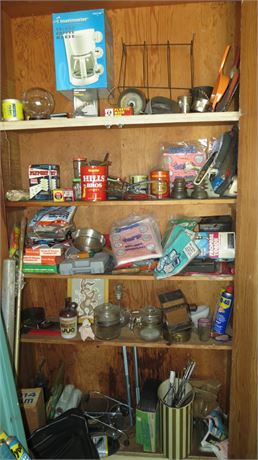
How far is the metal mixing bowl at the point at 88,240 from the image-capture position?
1.46 metres

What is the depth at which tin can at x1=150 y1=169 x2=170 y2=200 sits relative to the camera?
134cm

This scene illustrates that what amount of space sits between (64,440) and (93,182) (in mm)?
1215

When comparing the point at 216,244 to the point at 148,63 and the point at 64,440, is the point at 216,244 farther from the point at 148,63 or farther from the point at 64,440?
the point at 64,440

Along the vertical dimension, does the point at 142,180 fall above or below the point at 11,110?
below

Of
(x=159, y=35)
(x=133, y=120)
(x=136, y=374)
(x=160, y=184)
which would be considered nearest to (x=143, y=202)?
(x=160, y=184)

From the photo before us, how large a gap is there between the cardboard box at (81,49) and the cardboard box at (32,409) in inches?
58.2

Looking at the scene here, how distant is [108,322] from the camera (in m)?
1.48

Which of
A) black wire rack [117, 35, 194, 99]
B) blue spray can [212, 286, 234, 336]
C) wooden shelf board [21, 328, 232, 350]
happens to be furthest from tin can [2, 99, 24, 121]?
blue spray can [212, 286, 234, 336]

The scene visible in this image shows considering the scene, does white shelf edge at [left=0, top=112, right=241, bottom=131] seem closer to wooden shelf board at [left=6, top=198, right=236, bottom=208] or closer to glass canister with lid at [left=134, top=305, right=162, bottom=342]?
wooden shelf board at [left=6, top=198, right=236, bottom=208]

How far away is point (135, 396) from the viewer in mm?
1695

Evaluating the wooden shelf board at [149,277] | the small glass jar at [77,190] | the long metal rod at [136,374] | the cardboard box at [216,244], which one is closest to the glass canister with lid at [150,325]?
the long metal rod at [136,374]

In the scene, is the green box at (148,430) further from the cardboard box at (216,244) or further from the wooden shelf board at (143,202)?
the wooden shelf board at (143,202)

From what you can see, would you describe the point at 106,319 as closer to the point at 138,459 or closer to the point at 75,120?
the point at 138,459

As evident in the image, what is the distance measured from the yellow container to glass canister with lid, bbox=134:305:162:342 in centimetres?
30
